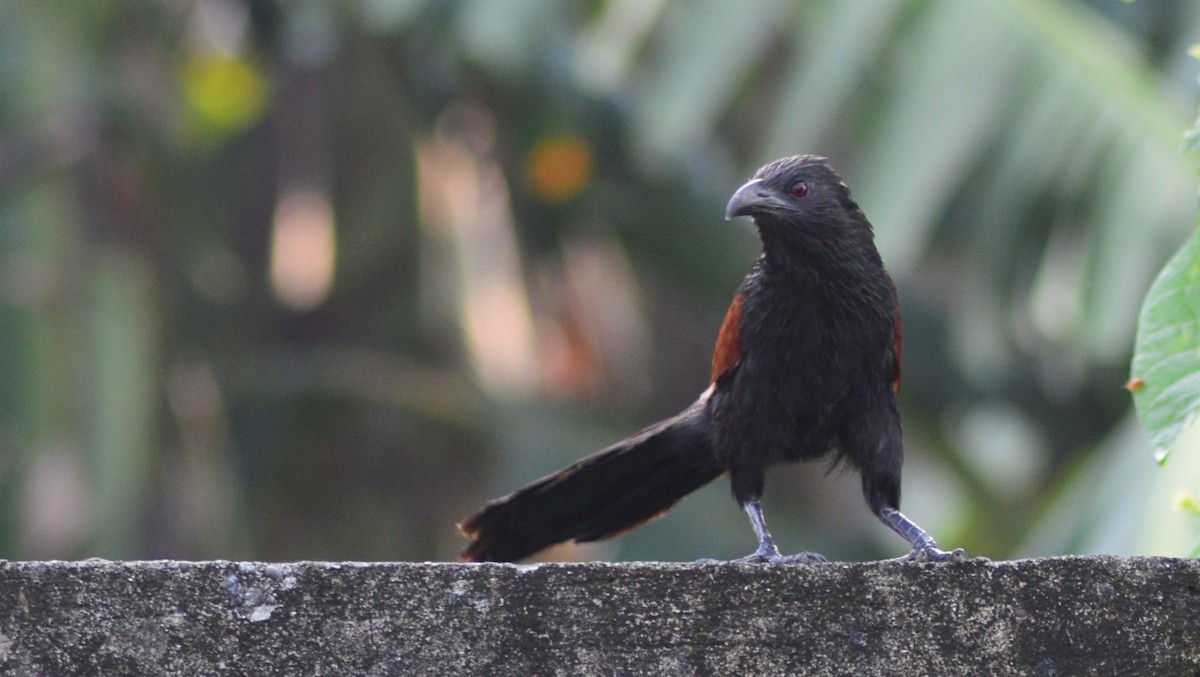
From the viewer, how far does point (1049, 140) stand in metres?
5.68

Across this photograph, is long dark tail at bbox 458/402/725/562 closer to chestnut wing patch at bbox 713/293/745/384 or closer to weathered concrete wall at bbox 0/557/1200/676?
chestnut wing patch at bbox 713/293/745/384

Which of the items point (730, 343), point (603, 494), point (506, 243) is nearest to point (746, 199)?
point (730, 343)

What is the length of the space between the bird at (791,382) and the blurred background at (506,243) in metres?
1.46

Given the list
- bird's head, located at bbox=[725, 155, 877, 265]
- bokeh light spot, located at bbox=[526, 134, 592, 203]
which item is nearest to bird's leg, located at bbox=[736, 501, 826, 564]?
bird's head, located at bbox=[725, 155, 877, 265]

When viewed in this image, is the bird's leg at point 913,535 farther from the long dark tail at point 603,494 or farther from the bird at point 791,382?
the long dark tail at point 603,494

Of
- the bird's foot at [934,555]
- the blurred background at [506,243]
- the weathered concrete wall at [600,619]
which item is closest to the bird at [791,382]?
the bird's foot at [934,555]

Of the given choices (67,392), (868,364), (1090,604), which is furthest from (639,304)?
(1090,604)

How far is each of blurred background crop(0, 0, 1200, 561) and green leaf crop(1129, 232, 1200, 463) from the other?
81.3 inches

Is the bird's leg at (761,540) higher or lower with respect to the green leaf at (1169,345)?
higher

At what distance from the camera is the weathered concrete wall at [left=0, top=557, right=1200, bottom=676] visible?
72.5 inches

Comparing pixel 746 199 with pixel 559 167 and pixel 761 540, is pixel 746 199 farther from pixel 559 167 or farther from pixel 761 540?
pixel 559 167

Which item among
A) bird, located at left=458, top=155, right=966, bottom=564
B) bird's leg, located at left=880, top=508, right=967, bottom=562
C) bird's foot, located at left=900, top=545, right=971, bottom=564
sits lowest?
bird's foot, located at left=900, top=545, right=971, bottom=564

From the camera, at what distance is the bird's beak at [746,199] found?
3.05 metres

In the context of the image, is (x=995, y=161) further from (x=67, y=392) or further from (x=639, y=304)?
(x=639, y=304)
